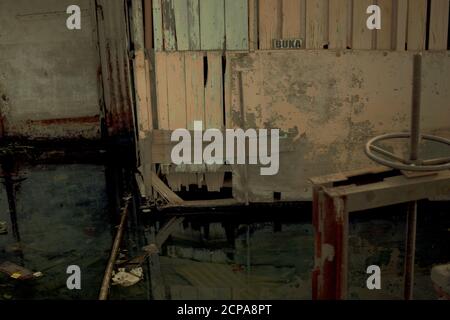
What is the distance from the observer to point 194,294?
5.17 m

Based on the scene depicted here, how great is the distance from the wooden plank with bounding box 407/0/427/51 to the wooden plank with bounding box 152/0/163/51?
3477 mm

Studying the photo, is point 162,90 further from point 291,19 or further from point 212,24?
point 291,19

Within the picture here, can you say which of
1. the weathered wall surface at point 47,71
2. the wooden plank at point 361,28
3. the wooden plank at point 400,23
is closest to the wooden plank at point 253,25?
the wooden plank at point 361,28

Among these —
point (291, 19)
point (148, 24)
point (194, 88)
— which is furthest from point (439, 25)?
point (148, 24)

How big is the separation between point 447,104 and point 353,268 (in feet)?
10.3

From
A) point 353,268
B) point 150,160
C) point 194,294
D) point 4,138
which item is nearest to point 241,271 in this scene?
point 194,294

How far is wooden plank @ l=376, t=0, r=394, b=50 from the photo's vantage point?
6.84 metres

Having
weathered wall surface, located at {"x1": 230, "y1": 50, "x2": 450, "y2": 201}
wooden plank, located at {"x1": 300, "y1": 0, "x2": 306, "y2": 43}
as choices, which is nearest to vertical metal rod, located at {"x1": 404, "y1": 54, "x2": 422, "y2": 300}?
weathered wall surface, located at {"x1": 230, "y1": 50, "x2": 450, "y2": 201}

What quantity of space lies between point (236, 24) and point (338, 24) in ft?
4.69

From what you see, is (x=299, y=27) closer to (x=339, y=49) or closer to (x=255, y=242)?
(x=339, y=49)

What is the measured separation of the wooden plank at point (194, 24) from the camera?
678cm

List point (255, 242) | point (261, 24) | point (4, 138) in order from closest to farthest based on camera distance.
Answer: point (255, 242), point (261, 24), point (4, 138)

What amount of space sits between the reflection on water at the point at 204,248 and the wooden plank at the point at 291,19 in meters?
2.57

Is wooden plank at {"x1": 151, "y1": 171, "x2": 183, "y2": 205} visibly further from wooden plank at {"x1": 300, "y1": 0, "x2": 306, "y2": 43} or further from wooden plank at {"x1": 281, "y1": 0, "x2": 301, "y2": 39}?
wooden plank at {"x1": 300, "y1": 0, "x2": 306, "y2": 43}
